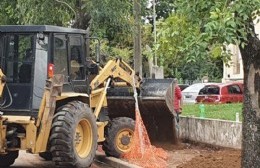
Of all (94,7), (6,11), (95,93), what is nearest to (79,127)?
(95,93)

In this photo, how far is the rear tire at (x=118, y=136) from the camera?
508 inches

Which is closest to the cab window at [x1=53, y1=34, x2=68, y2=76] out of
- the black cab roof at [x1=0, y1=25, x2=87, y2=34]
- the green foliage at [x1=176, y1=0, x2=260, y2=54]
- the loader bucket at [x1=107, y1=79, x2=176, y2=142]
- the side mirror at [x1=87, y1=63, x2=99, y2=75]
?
the black cab roof at [x1=0, y1=25, x2=87, y2=34]

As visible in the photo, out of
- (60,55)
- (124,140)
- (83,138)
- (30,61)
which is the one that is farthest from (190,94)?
(30,61)

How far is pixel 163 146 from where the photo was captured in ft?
46.4

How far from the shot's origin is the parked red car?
28859mm

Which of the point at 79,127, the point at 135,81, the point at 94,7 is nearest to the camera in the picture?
the point at 79,127

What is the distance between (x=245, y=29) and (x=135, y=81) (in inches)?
294

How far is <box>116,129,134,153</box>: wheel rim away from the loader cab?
2008 mm

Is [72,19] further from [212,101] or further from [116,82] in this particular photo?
[212,101]

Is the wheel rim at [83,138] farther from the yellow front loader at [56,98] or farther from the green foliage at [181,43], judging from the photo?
the green foliage at [181,43]

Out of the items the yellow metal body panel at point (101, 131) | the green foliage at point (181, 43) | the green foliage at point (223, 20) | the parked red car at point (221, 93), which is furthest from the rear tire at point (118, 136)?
the parked red car at point (221, 93)

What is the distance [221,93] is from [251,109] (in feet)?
68.9

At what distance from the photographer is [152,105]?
1380 cm

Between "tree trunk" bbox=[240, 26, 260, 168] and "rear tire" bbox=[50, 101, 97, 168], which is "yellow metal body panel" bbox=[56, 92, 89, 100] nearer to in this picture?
"rear tire" bbox=[50, 101, 97, 168]
